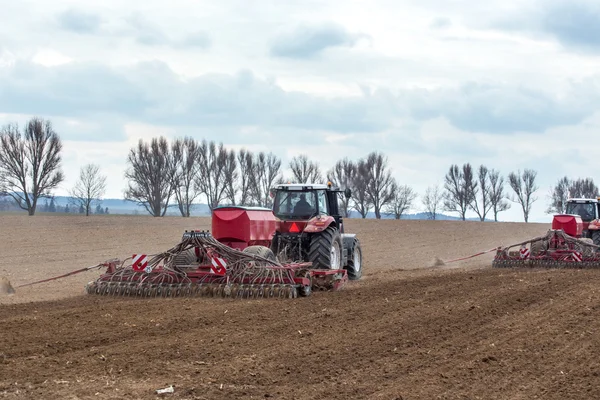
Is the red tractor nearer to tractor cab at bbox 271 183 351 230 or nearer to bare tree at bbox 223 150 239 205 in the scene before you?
tractor cab at bbox 271 183 351 230

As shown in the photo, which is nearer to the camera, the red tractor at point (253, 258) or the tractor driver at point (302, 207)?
the red tractor at point (253, 258)

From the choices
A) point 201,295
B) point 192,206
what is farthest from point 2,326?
point 192,206

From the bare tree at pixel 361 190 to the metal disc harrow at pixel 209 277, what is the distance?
60587 mm

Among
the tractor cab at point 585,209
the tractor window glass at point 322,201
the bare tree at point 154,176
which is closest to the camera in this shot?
the tractor window glass at point 322,201

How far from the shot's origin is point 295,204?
15.8 metres

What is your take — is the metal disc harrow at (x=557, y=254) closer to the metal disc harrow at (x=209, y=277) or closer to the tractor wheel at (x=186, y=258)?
the metal disc harrow at (x=209, y=277)

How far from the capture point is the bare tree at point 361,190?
74938 millimetres

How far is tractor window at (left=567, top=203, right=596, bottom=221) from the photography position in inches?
944

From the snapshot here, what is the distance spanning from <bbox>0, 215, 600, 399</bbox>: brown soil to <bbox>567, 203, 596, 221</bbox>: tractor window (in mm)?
9138

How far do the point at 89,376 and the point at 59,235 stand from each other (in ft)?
88.1

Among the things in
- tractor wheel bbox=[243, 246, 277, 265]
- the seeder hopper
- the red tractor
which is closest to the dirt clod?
the red tractor

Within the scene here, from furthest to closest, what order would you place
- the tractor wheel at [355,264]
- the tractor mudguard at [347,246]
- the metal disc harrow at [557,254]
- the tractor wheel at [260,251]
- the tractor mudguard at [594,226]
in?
the tractor mudguard at [594,226] < the metal disc harrow at [557,254] < the tractor wheel at [355,264] < the tractor mudguard at [347,246] < the tractor wheel at [260,251]

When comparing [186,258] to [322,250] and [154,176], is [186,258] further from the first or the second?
[154,176]

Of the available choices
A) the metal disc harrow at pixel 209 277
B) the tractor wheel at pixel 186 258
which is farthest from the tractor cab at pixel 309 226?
the tractor wheel at pixel 186 258
